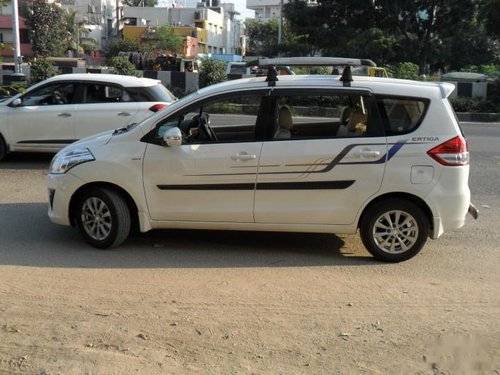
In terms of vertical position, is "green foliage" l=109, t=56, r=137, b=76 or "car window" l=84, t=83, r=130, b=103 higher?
"green foliage" l=109, t=56, r=137, b=76

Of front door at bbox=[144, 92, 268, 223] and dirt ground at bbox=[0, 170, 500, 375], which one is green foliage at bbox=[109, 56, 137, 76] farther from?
front door at bbox=[144, 92, 268, 223]

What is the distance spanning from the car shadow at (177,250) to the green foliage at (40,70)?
17.4 metres

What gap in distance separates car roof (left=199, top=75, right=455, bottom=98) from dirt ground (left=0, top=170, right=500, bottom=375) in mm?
1593

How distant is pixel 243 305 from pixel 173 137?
180 cm

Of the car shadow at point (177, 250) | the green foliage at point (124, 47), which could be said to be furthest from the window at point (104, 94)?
the green foliage at point (124, 47)

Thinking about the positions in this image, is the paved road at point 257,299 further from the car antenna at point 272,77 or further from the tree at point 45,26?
the tree at point 45,26

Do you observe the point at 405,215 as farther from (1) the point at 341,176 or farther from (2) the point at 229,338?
(2) the point at 229,338

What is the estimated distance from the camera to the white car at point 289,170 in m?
5.35

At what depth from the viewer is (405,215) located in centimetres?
542

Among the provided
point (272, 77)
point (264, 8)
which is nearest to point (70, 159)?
point (272, 77)

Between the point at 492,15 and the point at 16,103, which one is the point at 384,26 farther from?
the point at 16,103

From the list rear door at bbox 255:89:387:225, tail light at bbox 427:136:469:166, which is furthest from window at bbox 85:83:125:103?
tail light at bbox 427:136:469:166

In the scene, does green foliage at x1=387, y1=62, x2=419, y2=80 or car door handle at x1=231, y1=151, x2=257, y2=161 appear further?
green foliage at x1=387, y1=62, x2=419, y2=80

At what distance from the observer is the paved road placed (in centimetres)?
367
